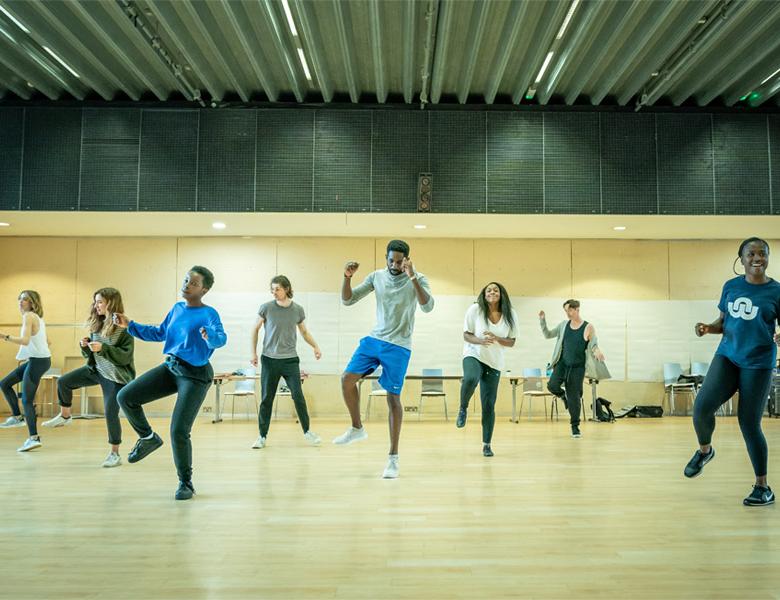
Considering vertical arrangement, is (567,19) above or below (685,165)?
above

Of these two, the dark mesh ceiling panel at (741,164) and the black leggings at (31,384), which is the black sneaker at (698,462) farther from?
the dark mesh ceiling panel at (741,164)

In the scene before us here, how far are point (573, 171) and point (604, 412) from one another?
12.8ft

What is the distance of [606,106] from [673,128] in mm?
940

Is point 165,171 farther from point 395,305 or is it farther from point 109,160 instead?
point 395,305

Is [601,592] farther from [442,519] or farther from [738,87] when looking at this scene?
[738,87]

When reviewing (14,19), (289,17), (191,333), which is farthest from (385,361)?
(14,19)

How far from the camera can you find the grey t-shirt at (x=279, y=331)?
6.32 m

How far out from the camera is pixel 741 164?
901 centimetres

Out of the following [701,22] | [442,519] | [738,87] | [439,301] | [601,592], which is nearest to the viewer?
[601,592]

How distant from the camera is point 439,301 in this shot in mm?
11172

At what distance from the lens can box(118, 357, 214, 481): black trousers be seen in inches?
154

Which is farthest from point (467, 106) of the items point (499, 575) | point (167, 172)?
point (499, 575)

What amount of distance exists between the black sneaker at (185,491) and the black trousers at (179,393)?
0.03m

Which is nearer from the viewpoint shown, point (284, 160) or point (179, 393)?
point (179, 393)
